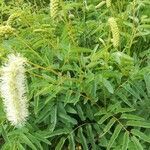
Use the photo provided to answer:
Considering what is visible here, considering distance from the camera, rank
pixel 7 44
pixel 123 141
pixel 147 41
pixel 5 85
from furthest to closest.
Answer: pixel 147 41
pixel 7 44
pixel 123 141
pixel 5 85

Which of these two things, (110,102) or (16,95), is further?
(110,102)

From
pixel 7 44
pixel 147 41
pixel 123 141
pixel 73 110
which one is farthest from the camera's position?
pixel 147 41

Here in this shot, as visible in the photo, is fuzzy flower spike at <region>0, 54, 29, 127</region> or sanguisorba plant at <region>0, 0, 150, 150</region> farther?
sanguisorba plant at <region>0, 0, 150, 150</region>

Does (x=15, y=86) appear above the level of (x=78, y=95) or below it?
above

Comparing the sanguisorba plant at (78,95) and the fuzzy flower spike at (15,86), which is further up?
the fuzzy flower spike at (15,86)

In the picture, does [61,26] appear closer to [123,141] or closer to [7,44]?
[7,44]

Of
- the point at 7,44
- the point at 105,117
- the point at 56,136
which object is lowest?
the point at 56,136

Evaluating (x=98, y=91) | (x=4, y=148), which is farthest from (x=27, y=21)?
(x=4, y=148)

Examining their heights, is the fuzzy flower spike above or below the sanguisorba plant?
above

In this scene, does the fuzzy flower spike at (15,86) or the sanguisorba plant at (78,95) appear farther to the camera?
the sanguisorba plant at (78,95)

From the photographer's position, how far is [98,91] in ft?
9.94

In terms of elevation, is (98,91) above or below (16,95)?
below

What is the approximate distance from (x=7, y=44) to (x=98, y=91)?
571 millimetres

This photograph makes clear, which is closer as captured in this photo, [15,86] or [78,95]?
[15,86]
